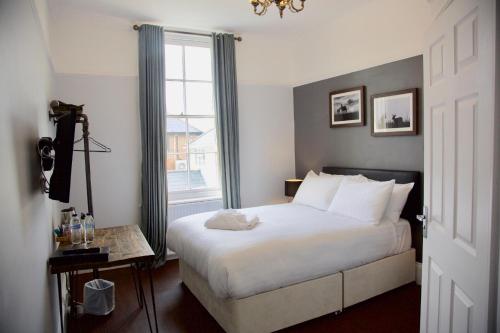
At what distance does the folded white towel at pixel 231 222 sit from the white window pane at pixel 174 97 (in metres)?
1.90

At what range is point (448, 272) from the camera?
1602mm

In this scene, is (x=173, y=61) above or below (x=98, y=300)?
above

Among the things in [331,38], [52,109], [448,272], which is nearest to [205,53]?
[331,38]

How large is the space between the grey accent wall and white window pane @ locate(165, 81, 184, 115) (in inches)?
67.3

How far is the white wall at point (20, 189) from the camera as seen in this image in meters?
1.10

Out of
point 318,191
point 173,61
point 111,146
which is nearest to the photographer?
point 318,191

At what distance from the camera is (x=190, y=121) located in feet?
15.1

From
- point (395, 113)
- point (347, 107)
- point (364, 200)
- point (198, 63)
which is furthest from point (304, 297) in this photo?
point (198, 63)

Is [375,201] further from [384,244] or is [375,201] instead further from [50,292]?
[50,292]

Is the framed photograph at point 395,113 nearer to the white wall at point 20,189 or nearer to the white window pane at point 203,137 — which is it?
the white window pane at point 203,137

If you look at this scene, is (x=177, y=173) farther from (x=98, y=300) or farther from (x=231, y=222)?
(x=98, y=300)

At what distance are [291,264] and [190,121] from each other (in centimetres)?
268

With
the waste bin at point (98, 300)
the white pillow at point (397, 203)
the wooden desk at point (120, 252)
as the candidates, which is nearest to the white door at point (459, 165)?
the white pillow at point (397, 203)

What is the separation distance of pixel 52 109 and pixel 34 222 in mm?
1497
